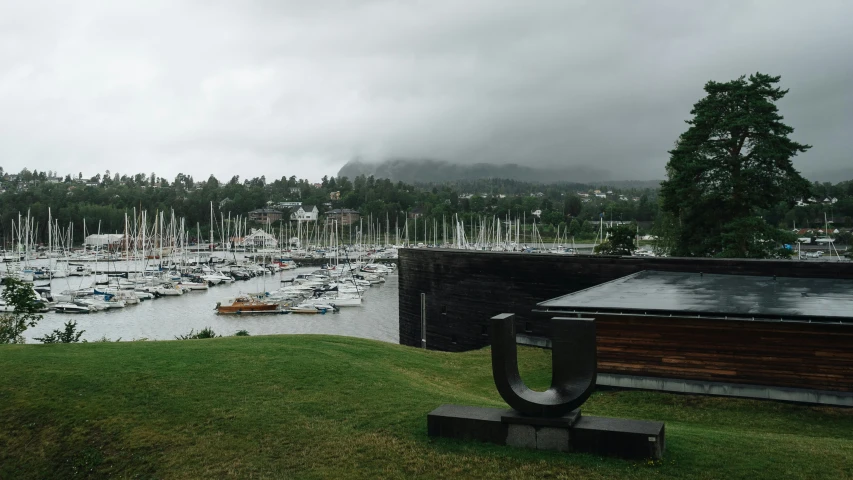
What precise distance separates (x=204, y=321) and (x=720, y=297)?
137 feet

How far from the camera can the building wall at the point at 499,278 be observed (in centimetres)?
1953

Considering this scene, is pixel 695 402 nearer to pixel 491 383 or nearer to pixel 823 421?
pixel 823 421

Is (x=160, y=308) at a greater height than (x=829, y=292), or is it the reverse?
(x=829, y=292)

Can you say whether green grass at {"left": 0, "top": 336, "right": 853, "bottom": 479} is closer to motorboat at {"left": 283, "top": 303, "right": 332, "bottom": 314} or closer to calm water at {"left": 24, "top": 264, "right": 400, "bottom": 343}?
calm water at {"left": 24, "top": 264, "right": 400, "bottom": 343}

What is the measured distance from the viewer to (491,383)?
16.2m

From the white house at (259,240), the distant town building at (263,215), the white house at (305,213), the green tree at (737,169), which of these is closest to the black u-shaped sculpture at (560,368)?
the green tree at (737,169)

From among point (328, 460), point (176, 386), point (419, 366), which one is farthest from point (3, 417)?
point (419, 366)

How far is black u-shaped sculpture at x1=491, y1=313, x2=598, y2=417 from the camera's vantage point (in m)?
8.62

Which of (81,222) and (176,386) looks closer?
(176,386)

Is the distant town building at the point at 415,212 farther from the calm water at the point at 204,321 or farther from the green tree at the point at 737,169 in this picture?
the green tree at the point at 737,169

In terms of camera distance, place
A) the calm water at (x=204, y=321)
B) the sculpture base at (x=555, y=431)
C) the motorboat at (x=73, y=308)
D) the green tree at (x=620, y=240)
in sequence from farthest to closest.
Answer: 1. the motorboat at (x=73, y=308)
2. the calm water at (x=204, y=321)
3. the green tree at (x=620, y=240)
4. the sculpture base at (x=555, y=431)

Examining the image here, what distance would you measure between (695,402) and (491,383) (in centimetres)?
474

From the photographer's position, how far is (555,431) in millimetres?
8695

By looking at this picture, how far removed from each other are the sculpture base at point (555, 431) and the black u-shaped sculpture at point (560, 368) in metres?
0.19
